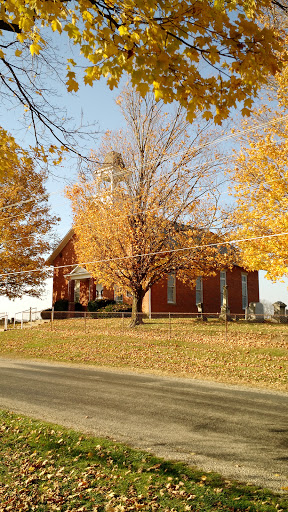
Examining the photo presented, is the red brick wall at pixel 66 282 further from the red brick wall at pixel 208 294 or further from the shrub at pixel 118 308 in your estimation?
the red brick wall at pixel 208 294

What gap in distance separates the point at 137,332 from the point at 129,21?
1932cm

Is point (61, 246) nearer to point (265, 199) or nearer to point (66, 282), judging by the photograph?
point (66, 282)

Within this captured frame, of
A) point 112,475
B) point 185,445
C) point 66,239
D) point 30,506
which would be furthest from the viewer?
point 66,239

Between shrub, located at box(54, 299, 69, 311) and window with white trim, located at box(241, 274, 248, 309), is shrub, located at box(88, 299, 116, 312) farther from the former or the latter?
window with white trim, located at box(241, 274, 248, 309)

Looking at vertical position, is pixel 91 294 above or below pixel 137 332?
above

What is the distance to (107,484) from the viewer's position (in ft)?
17.1

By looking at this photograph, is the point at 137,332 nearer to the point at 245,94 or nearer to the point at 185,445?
the point at 185,445

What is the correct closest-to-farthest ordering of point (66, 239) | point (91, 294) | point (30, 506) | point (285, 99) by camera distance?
point (30, 506) < point (285, 99) < point (91, 294) < point (66, 239)

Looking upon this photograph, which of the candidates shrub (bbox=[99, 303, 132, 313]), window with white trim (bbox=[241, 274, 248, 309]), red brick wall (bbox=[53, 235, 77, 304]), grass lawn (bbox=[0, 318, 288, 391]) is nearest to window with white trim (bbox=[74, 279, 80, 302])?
red brick wall (bbox=[53, 235, 77, 304])

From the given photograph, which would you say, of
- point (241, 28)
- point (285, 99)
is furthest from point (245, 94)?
point (285, 99)

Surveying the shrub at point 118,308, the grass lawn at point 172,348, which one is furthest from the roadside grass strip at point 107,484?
the shrub at point 118,308

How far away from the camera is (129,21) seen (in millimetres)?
4477

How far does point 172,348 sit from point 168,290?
1423 cm

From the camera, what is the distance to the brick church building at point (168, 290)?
32031mm
